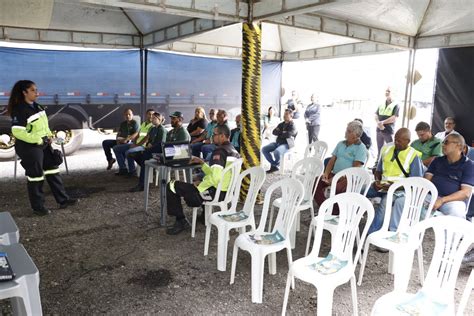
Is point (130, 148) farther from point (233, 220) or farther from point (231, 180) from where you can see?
point (233, 220)

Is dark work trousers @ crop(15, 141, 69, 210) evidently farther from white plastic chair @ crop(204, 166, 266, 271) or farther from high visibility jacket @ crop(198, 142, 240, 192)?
white plastic chair @ crop(204, 166, 266, 271)

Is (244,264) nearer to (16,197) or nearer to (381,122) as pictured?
(16,197)

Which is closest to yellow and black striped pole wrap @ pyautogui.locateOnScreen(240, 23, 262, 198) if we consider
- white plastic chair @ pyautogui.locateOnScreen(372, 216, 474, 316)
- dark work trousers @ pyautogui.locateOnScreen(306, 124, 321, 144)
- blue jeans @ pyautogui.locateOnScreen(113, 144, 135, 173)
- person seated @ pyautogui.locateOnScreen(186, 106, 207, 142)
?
person seated @ pyautogui.locateOnScreen(186, 106, 207, 142)

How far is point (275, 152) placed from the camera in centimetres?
725

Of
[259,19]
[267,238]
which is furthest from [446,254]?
[259,19]

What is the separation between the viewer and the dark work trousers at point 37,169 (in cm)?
433

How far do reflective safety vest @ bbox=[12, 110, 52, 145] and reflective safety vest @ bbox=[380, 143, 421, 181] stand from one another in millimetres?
3770

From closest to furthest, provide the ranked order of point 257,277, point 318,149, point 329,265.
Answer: point 329,265 < point 257,277 < point 318,149

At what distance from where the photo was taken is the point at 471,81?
6.85 meters

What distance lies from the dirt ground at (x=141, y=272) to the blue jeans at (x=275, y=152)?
2446 mm

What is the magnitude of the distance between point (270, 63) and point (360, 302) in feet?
28.7

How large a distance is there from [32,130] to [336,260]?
3.54m

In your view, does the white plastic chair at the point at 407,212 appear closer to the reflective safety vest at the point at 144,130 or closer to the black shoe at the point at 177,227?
the black shoe at the point at 177,227

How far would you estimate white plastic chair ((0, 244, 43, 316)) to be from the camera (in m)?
1.41
